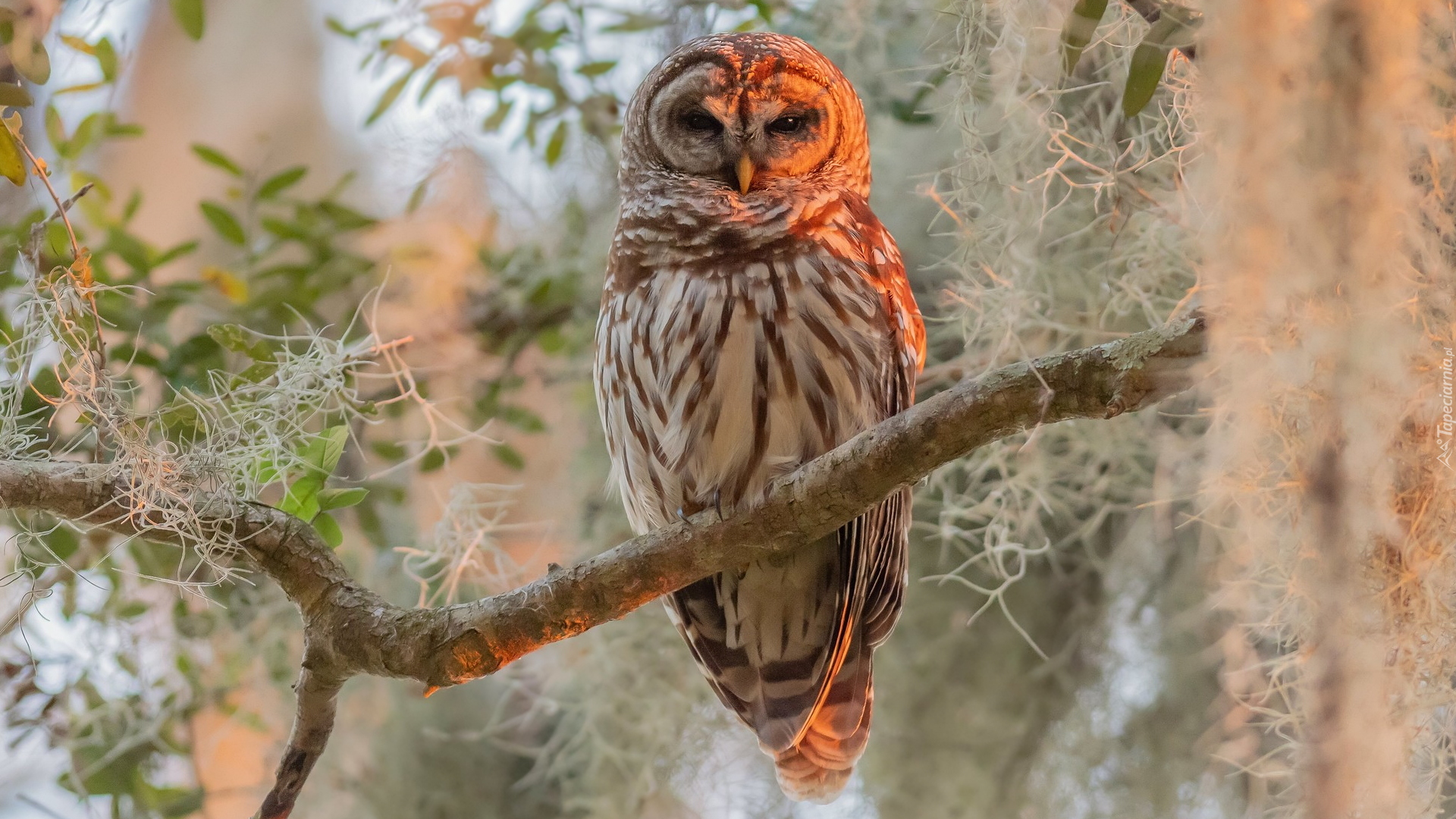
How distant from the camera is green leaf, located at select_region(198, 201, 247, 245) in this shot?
244cm

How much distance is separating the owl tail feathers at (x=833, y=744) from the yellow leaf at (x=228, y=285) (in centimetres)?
145

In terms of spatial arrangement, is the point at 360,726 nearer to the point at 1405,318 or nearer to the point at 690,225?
the point at 690,225

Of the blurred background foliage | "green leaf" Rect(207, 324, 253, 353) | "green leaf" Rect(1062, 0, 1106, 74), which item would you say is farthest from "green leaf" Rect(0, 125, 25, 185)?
"green leaf" Rect(1062, 0, 1106, 74)

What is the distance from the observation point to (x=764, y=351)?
6.02 ft

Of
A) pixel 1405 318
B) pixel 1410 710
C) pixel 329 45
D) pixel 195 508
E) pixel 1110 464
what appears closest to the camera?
pixel 1405 318

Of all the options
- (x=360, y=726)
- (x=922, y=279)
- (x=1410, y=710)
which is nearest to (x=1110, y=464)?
(x=922, y=279)

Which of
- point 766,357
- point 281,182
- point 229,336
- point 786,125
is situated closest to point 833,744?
point 766,357

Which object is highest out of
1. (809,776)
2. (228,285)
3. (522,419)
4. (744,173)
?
(744,173)

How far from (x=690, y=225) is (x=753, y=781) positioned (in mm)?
1449

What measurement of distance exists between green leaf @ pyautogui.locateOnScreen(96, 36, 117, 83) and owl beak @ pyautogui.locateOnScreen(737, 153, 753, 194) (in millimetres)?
1006

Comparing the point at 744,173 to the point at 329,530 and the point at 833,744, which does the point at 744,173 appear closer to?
the point at 329,530

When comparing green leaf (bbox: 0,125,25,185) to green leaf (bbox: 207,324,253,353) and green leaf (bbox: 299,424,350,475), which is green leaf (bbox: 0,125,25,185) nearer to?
green leaf (bbox: 207,324,253,353)

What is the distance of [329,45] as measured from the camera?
569cm

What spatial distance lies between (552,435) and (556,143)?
2.93ft
